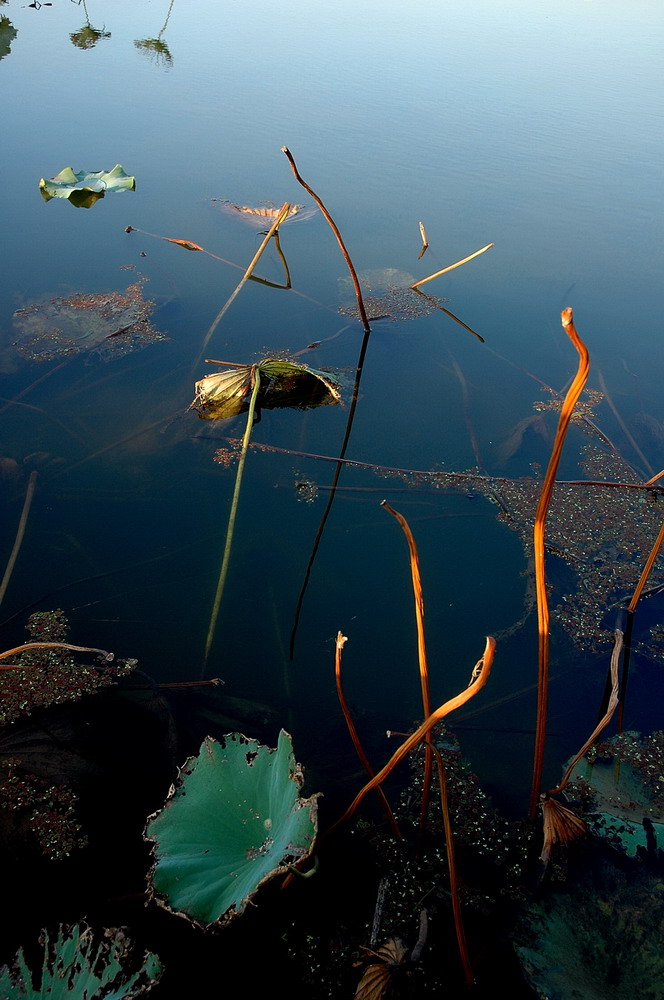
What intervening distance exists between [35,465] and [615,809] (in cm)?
166

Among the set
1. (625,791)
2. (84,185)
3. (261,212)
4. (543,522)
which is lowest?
(625,791)

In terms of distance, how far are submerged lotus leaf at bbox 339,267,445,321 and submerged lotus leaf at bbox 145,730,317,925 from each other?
6.12 feet

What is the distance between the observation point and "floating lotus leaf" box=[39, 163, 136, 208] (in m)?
2.42

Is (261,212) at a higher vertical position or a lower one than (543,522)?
higher

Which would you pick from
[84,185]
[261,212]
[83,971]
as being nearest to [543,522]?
[83,971]

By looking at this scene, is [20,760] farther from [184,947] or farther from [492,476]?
[492,476]

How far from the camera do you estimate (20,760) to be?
1199 mm

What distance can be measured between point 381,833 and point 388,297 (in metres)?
2.04

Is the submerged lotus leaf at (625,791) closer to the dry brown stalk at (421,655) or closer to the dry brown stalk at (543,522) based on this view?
the dry brown stalk at (543,522)

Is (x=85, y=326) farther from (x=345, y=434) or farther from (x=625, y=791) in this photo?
(x=625, y=791)

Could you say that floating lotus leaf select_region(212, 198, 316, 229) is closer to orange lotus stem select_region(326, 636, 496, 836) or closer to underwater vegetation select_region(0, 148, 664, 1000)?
underwater vegetation select_region(0, 148, 664, 1000)

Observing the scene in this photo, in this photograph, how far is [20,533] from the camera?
5.42 ft

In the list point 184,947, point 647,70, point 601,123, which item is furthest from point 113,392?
point 647,70

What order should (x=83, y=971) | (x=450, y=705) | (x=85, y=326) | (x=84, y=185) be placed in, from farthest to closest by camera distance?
(x=84, y=185) → (x=85, y=326) → (x=83, y=971) → (x=450, y=705)
